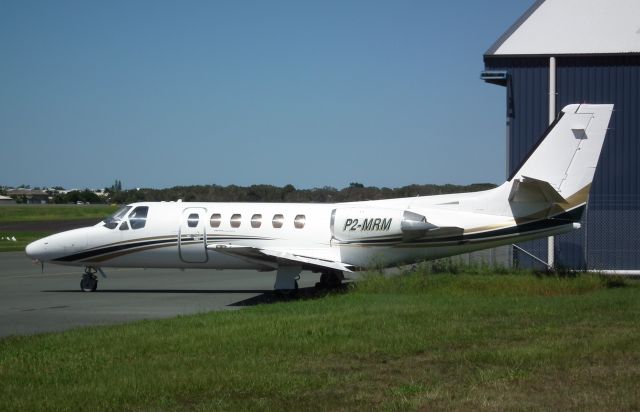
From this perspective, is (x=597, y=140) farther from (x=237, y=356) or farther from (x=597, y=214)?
(x=237, y=356)

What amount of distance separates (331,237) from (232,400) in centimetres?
1317

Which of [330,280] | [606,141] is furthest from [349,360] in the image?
[606,141]

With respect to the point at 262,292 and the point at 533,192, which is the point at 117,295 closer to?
the point at 262,292

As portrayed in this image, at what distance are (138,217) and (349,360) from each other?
527 inches

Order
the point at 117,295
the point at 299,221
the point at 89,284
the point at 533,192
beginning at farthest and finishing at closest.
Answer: the point at 89,284 < the point at 117,295 < the point at 299,221 < the point at 533,192

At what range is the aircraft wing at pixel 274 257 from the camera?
2045 cm

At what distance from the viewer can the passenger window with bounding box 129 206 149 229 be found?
22.7 m

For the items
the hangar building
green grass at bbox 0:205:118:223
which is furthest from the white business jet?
green grass at bbox 0:205:118:223

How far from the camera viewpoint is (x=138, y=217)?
22781mm

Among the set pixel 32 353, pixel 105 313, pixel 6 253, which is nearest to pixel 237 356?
pixel 32 353

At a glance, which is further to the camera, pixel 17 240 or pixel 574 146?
pixel 17 240

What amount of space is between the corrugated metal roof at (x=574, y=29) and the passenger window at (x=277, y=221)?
8590 mm

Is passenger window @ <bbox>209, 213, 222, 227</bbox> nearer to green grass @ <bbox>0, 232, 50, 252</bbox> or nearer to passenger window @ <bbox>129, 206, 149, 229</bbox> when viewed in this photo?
passenger window @ <bbox>129, 206, 149, 229</bbox>

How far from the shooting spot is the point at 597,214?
25.3 metres
